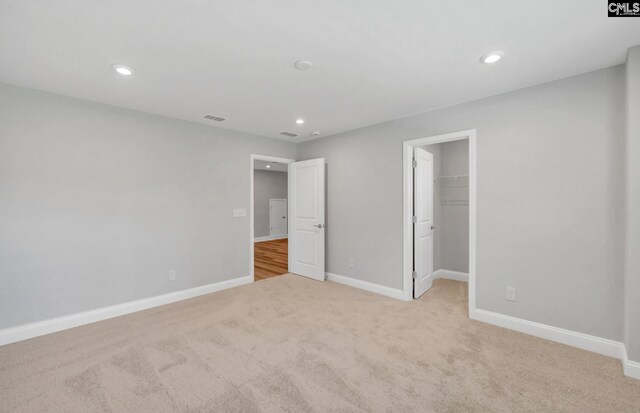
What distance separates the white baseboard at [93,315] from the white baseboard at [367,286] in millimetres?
1773

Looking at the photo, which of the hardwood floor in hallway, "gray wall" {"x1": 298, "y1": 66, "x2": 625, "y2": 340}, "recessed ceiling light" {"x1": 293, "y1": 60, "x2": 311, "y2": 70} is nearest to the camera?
"recessed ceiling light" {"x1": 293, "y1": 60, "x2": 311, "y2": 70}

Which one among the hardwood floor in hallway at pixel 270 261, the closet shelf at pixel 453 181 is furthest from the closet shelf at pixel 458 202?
the hardwood floor in hallway at pixel 270 261

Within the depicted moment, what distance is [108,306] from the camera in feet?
10.2

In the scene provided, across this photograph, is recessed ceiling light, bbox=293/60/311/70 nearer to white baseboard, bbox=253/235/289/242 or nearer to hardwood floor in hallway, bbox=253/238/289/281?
hardwood floor in hallway, bbox=253/238/289/281

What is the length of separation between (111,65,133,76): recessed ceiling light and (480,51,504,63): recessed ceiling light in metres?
2.96

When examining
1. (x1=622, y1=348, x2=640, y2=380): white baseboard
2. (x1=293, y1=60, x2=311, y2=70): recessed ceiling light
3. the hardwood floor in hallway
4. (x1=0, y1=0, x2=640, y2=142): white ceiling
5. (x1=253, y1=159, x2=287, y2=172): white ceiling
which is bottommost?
the hardwood floor in hallway

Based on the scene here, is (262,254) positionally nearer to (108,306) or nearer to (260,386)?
(108,306)

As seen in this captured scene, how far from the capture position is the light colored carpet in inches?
69.9

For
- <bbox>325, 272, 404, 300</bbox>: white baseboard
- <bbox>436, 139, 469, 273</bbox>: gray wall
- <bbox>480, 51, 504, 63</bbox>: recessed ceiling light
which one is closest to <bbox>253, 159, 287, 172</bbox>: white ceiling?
<bbox>325, 272, 404, 300</bbox>: white baseboard

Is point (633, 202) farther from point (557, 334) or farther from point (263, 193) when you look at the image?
point (263, 193)

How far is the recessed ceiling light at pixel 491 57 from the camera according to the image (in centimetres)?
210

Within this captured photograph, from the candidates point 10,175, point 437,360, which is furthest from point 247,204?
point 437,360

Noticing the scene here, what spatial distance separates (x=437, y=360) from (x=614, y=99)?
8.77ft

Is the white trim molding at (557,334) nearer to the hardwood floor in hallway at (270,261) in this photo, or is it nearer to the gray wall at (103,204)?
the hardwood floor in hallway at (270,261)
